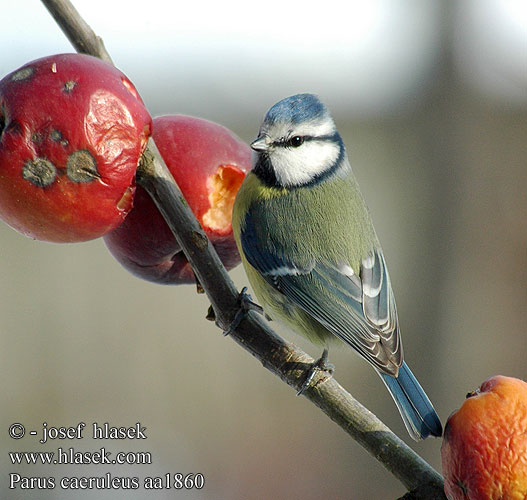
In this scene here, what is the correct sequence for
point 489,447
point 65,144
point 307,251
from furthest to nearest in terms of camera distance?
point 307,251 → point 65,144 → point 489,447

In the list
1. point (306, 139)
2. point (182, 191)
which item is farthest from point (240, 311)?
point (306, 139)

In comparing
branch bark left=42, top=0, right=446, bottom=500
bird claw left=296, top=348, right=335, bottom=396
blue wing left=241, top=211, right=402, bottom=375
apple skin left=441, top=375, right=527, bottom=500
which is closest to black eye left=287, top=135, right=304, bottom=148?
blue wing left=241, top=211, right=402, bottom=375

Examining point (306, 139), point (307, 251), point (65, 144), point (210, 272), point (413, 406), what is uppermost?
point (65, 144)

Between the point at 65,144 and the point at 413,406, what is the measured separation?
720mm

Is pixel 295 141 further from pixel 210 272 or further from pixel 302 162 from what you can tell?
pixel 210 272

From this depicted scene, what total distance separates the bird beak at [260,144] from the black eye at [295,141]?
0.07 m

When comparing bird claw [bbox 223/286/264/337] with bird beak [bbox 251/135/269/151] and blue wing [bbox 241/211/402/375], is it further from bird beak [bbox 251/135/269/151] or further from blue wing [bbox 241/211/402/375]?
bird beak [bbox 251/135/269/151]

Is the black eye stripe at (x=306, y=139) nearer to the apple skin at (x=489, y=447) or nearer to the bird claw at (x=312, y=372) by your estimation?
the bird claw at (x=312, y=372)

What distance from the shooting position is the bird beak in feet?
4.80

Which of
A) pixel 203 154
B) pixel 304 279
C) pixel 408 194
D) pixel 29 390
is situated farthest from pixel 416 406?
pixel 408 194

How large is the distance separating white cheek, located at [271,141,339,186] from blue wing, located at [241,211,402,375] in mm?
165

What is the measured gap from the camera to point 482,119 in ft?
14.9

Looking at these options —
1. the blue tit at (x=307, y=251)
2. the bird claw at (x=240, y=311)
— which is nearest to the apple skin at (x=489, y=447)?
the bird claw at (x=240, y=311)

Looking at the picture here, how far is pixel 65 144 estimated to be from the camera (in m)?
0.97
